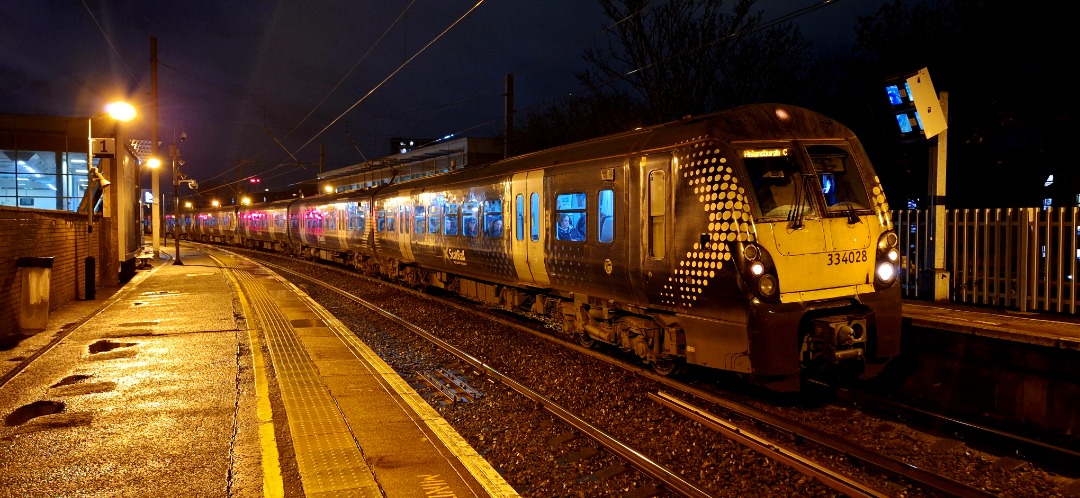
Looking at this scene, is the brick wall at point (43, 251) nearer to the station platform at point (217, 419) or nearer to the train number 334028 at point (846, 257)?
the station platform at point (217, 419)

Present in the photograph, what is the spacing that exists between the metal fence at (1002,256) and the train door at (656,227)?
5.50 metres

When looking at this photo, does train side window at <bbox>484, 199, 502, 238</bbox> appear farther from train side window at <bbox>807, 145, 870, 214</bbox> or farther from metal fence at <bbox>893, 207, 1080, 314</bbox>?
metal fence at <bbox>893, 207, 1080, 314</bbox>

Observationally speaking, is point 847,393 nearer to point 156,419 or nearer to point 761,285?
point 761,285

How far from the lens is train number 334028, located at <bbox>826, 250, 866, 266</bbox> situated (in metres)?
6.82

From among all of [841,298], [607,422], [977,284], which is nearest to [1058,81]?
[977,284]

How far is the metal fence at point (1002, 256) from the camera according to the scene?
948 cm

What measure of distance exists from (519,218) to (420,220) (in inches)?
230

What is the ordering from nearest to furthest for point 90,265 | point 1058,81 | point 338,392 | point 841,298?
point 841,298
point 338,392
point 90,265
point 1058,81

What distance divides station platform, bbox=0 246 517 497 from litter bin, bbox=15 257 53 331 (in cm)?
28

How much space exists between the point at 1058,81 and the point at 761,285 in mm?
15278

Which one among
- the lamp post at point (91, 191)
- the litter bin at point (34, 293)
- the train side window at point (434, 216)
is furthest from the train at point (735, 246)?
the lamp post at point (91, 191)

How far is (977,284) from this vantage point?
10.8 m

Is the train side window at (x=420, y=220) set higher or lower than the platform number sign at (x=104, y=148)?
lower

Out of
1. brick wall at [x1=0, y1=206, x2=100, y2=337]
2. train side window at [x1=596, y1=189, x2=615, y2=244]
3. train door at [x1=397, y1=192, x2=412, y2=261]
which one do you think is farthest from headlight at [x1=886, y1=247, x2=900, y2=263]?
train door at [x1=397, y1=192, x2=412, y2=261]
